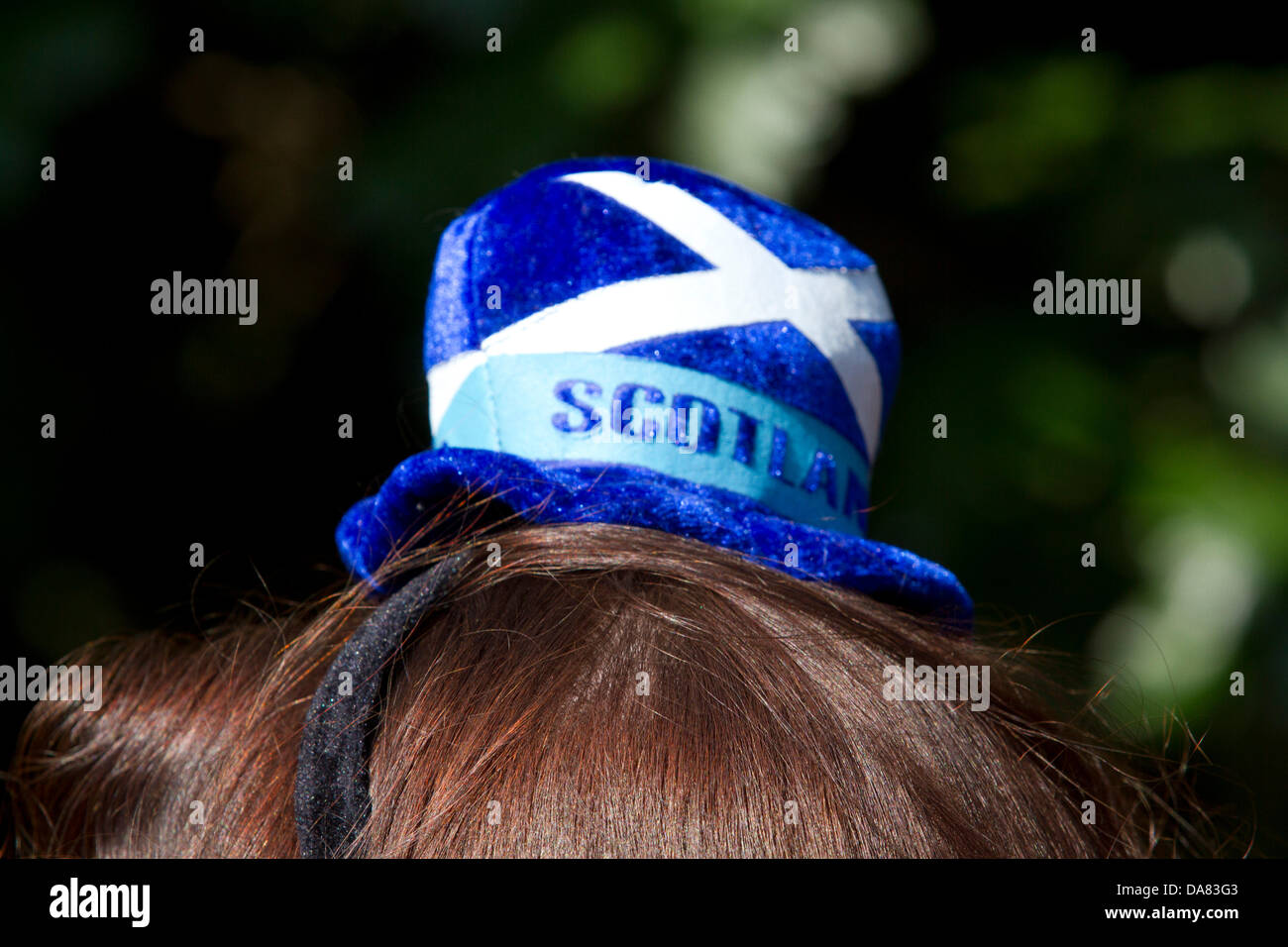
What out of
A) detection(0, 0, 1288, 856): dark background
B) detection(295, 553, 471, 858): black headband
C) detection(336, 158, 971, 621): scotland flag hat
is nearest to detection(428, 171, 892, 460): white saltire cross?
detection(336, 158, 971, 621): scotland flag hat

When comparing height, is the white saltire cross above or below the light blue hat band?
above

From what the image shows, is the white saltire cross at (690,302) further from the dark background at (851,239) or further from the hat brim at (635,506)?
the dark background at (851,239)

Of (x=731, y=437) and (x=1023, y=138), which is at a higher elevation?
(x=1023, y=138)

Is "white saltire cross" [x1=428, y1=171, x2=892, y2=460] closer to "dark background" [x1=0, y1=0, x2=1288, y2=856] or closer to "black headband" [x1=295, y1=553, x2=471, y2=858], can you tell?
"black headband" [x1=295, y1=553, x2=471, y2=858]

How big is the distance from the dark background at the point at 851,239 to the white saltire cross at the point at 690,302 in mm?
692

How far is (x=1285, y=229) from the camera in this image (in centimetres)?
134

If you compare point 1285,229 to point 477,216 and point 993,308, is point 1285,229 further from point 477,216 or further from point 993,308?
point 477,216

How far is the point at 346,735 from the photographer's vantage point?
0.44 m

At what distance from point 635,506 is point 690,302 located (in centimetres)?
10

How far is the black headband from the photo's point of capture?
433 millimetres

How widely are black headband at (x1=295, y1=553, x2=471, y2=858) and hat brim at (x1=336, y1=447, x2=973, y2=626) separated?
0.05m

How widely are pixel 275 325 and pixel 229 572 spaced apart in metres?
0.34

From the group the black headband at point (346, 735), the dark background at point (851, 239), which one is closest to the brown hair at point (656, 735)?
the black headband at point (346, 735)

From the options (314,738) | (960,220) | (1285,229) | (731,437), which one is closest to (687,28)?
(960,220)
